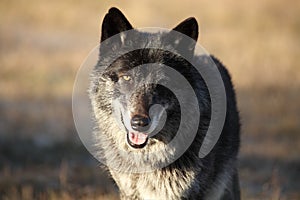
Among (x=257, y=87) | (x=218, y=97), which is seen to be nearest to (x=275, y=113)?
(x=257, y=87)

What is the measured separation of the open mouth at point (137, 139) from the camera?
5732 millimetres

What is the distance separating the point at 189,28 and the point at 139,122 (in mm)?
1159

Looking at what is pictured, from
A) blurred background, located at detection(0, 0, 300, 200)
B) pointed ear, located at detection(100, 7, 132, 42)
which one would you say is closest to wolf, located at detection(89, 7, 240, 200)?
pointed ear, located at detection(100, 7, 132, 42)

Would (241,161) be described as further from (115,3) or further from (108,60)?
(115,3)

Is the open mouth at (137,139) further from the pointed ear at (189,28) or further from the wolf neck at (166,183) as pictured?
the pointed ear at (189,28)

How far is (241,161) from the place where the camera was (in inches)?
427

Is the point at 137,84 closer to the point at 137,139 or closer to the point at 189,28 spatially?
the point at 137,139

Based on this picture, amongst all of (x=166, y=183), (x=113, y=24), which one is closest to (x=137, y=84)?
(x=113, y=24)

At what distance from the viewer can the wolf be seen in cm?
586

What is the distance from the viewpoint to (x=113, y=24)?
6195 mm

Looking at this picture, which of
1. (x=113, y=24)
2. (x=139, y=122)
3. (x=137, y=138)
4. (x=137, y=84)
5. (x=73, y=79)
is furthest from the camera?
(x=73, y=79)

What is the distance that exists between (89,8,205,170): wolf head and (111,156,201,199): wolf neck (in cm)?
25

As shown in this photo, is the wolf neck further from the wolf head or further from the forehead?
the forehead

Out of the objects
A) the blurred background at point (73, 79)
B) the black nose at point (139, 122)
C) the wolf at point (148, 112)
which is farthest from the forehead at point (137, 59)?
the blurred background at point (73, 79)
